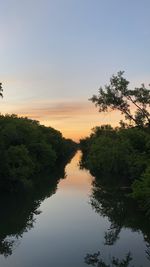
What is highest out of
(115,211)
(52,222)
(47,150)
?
(47,150)

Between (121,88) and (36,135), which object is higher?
(36,135)

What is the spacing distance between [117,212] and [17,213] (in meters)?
8.80

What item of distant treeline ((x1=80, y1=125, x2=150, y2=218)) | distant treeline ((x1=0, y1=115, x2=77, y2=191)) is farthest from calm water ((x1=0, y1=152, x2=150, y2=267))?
distant treeline ((x1=80, y1=125, x2=150, y2=218))

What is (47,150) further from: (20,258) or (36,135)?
(20,258)

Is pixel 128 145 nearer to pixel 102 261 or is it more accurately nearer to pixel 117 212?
pixel 117 212

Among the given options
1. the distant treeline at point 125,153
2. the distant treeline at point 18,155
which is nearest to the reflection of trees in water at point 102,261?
the distant treeline at point 125,153

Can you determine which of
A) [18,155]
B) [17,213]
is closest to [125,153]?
[18,155]

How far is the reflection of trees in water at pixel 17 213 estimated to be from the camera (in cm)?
3085

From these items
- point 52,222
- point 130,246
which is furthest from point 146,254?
point 52,222

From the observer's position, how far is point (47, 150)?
91.7 meters

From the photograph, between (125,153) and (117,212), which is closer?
(117,212)

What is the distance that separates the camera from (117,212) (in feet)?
138

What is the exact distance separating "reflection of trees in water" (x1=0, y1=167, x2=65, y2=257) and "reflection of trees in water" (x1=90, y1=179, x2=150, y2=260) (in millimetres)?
5840

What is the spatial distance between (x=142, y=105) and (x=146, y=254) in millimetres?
12896
